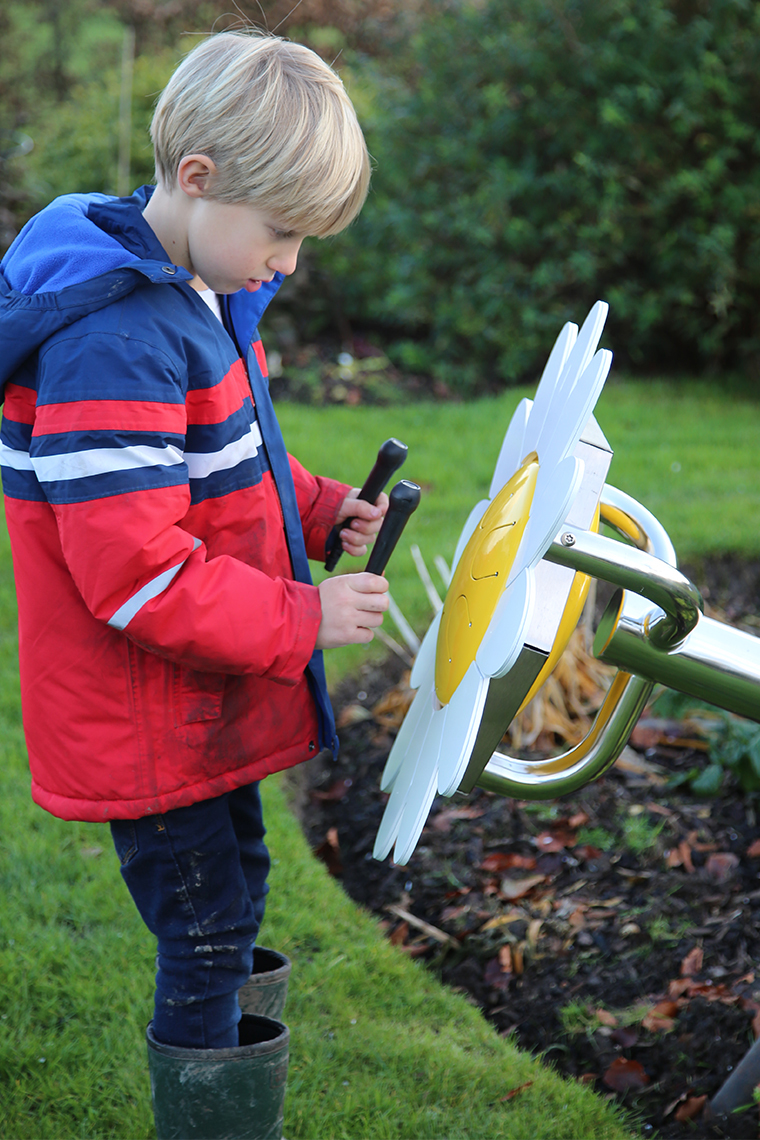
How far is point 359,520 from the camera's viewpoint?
5.71 feet

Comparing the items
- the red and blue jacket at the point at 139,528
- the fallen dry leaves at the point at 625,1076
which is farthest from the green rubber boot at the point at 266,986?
the fallen dry leaves at the point at 625,1076

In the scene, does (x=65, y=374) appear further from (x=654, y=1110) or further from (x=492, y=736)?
(x=654, y=1110)

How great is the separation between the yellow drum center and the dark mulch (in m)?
1.00

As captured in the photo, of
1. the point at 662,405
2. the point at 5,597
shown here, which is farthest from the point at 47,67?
the point at 5,597

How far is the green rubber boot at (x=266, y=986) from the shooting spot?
5.68ft

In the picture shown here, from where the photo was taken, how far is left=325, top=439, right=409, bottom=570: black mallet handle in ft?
4.86

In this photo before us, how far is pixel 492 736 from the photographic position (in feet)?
3.55

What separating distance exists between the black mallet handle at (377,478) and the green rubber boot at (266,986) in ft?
2.32

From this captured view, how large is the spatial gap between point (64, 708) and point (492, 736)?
625mm

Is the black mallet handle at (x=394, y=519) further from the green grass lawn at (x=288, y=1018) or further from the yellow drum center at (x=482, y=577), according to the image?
the green grass lawn at (x=288, y=1018)

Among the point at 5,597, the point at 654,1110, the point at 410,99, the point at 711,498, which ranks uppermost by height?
the point at 410,99

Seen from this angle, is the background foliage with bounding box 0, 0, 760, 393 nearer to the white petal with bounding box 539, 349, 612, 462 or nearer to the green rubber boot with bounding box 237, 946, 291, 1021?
the green rubber boot with bounding box 237, 946, 291, 1021

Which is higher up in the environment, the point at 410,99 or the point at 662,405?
the point at 410,99

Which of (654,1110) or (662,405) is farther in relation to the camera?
(662,405)
